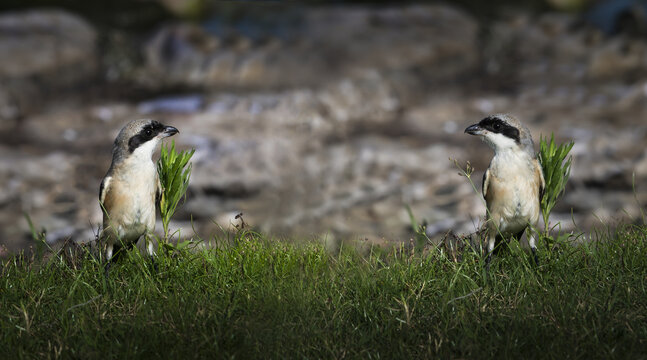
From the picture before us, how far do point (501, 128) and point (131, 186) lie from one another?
6.41 feet

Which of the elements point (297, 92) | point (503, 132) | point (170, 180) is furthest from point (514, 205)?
point (297, 92)

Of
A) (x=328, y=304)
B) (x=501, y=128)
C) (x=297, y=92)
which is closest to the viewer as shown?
(x=328, y=304)

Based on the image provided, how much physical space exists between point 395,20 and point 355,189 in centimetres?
479

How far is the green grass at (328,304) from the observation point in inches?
117

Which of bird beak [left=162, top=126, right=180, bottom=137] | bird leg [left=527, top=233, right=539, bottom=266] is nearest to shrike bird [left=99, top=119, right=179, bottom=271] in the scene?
bird beak [left=162, top=126, right=180, bottom=137]

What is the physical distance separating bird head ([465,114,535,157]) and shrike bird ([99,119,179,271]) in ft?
5.31

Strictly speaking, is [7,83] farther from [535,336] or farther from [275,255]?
[535,336]

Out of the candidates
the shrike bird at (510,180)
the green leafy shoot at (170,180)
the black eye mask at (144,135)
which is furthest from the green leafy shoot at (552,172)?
the black eye mask at (144,135)

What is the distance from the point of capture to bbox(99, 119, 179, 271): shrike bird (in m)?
3.72

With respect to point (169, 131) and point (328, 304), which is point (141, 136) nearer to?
point (169, 131)

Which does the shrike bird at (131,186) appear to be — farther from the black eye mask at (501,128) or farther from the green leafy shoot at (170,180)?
the black eye mask at (501,128)

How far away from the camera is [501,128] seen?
3816 millimetres

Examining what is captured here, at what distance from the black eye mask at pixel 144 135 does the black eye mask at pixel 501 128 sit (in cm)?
172

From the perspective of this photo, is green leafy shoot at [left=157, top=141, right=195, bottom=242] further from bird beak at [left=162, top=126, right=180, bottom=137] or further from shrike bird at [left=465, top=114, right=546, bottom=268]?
shrike bird at [left=465, top=114, right=546, bottom=268]
